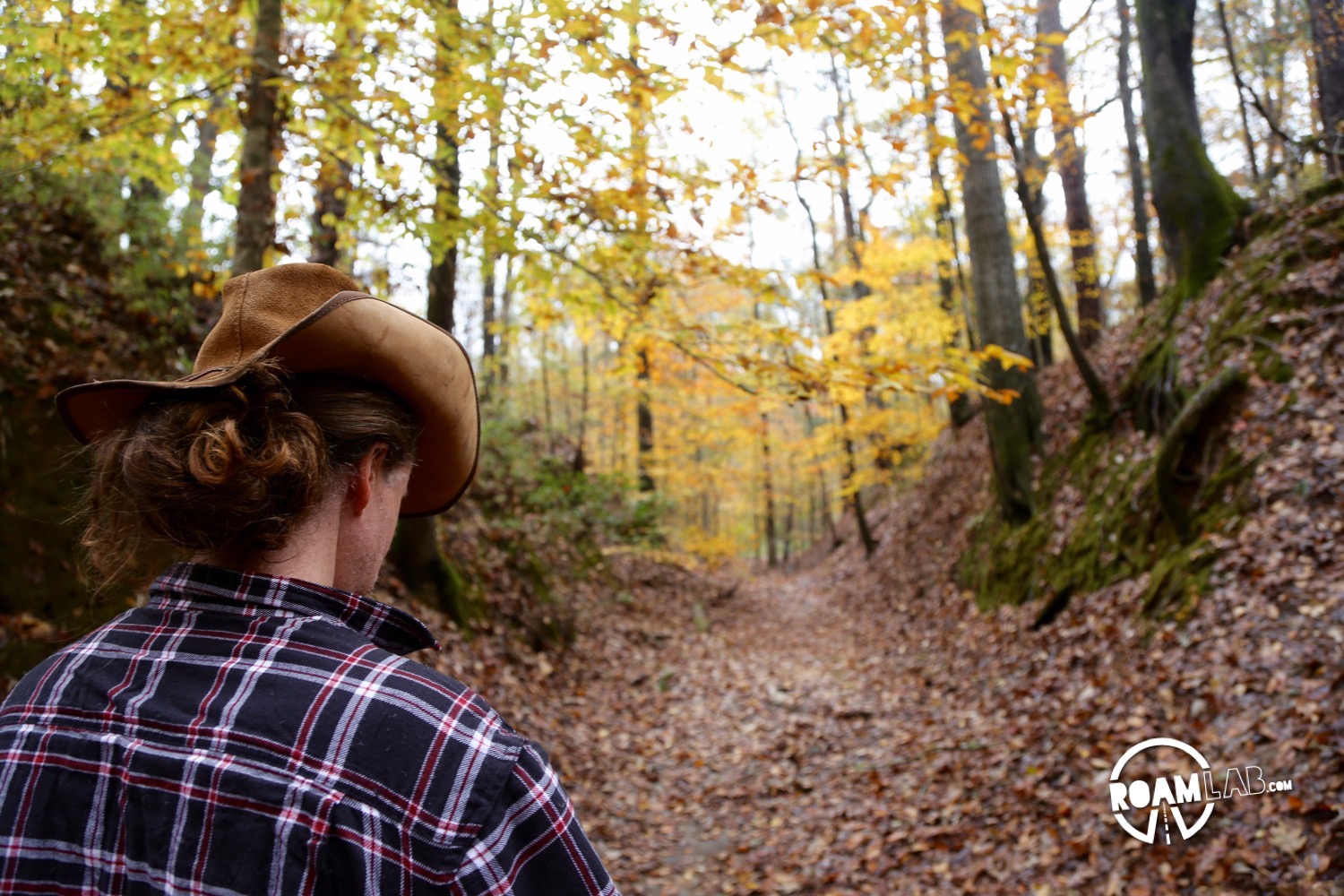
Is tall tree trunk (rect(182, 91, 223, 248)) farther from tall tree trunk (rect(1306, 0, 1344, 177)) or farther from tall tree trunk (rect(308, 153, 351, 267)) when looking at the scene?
tall tree trunk (rect(1306, 0, 1344, 177))

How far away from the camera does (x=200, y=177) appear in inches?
456

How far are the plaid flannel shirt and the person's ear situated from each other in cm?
23

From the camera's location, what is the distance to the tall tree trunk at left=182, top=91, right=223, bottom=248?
23.4 ft

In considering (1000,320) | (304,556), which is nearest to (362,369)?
(304,556)

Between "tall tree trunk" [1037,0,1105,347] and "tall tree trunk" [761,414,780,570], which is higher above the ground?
"tall tree trunk" [1037,0,1105,347]

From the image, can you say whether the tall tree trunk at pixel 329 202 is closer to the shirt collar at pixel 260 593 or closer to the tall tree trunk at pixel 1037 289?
the shirt collar at pixel 260 593

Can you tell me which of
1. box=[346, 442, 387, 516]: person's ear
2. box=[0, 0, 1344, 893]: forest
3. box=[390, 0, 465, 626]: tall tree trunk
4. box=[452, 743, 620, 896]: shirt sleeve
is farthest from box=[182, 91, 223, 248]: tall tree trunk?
box=[452, 743, 620, 896]: shirt sleeve

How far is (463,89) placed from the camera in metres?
5.23

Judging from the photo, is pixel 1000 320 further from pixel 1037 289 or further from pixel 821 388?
pixel 1037 289

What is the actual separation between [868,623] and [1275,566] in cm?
780

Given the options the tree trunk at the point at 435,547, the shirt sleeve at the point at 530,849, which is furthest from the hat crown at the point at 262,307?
the tree trunk at the point at 435,547

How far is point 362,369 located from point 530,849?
0.90m

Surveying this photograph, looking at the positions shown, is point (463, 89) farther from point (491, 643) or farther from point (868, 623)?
point (868, 623)

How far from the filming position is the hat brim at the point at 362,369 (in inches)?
54.9
